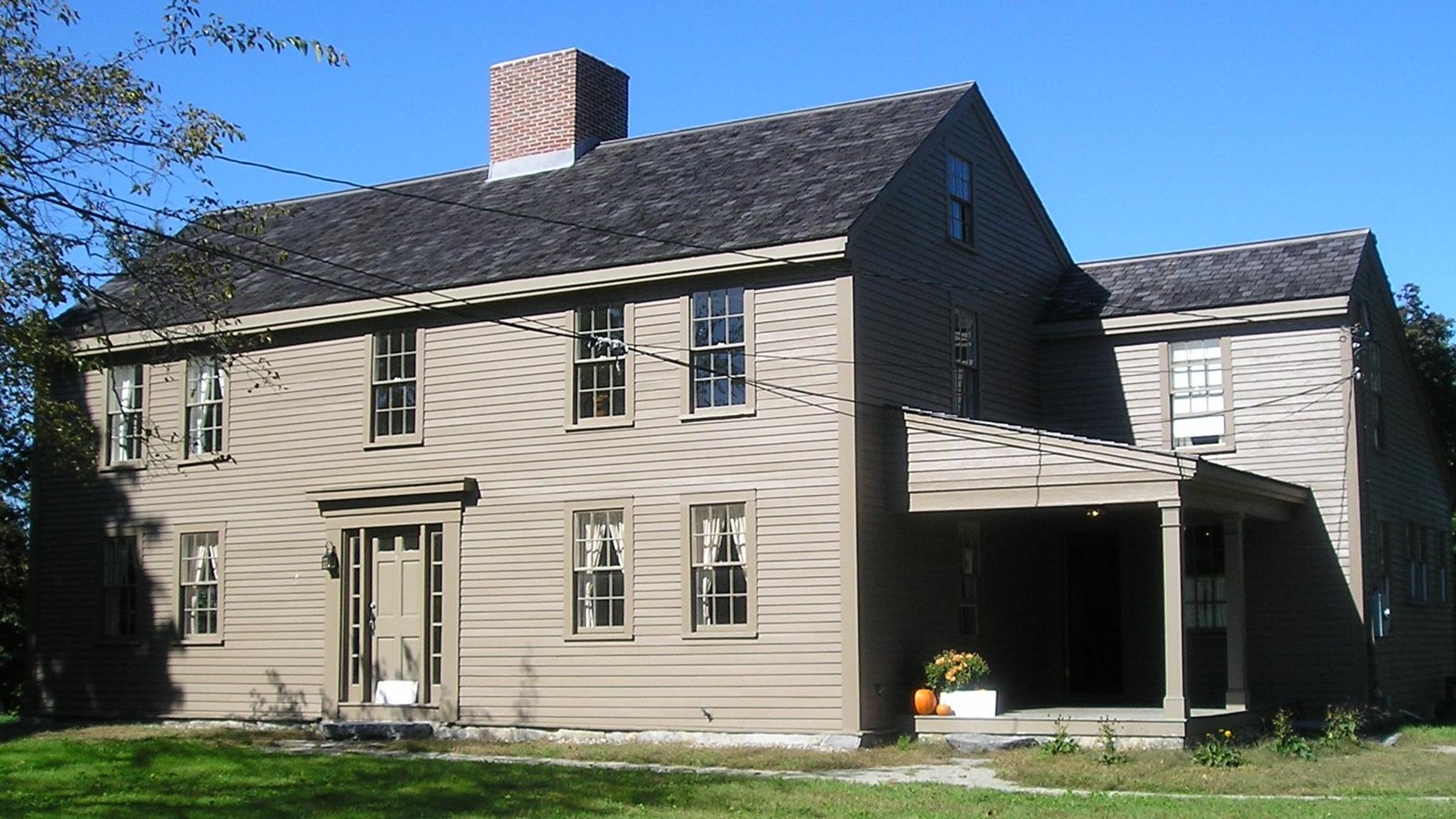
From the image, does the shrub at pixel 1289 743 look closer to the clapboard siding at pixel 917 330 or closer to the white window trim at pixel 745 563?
the clapboard siding at pixel 917 330

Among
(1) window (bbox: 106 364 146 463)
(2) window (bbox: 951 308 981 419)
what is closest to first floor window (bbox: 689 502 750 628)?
(2) window (bbox: 951 308 981 419)

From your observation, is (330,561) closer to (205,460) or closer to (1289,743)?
(205,460)

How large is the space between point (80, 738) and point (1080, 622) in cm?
→ 1339

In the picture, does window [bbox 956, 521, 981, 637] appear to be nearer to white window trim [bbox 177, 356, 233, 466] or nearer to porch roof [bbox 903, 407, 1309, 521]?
porch roof [bbox 903, 407, 1309, 521]

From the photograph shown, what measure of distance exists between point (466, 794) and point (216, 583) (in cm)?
1003

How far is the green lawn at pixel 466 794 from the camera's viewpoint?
14273 mm

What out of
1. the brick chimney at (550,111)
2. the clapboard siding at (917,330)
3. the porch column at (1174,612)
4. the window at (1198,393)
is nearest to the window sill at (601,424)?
the clapboard siding at (917,330)

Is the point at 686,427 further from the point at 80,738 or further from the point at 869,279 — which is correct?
the point at 80,738

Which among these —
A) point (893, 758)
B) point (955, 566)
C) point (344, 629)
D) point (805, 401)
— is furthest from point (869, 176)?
point (344, 629)

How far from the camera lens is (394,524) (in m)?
22.6

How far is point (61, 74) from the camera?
16344mm

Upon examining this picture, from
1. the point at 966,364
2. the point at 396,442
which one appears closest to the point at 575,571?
the point at 396,442

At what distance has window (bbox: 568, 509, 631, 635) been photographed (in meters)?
21.0

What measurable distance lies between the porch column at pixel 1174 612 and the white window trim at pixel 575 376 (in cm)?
642
